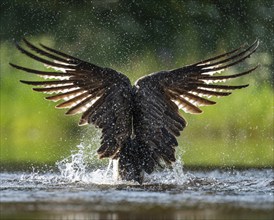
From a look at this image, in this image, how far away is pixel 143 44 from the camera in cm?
2328

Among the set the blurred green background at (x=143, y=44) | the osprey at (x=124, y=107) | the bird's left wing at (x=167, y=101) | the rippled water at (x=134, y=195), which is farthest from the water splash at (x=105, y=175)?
the blurred green background at (x=143, y=44)

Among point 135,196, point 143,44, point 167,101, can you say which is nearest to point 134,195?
point 135,196

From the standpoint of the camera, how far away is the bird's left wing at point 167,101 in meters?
13.8

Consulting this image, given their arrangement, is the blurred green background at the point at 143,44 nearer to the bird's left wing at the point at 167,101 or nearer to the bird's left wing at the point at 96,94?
the bird's left wing at the point at 167,101

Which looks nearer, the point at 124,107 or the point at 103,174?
the point at 124,107

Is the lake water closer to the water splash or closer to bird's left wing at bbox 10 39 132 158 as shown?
the water splash

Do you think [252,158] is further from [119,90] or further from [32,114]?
[32,114]

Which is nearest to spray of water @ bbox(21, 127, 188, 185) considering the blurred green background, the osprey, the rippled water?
the rippled water

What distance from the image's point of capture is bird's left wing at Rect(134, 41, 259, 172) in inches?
543

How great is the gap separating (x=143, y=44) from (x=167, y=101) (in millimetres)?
8959

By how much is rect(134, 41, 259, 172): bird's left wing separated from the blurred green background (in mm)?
6644

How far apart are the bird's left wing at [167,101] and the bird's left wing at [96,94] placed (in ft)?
0.65

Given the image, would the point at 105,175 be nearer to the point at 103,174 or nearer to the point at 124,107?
the point at 103,174

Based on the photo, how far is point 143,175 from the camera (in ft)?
44.8
